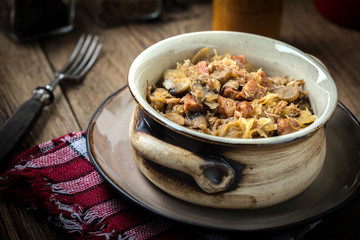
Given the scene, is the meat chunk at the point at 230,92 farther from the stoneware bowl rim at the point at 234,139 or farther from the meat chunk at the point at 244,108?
the stoneware bowl rim at the point at 234,139

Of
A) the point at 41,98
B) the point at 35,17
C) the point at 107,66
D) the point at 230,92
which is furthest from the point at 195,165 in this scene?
the point at 35,17

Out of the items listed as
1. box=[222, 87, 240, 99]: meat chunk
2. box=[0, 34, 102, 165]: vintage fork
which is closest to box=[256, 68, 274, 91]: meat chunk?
box=[222, 87, 240, 99]: meat chunk

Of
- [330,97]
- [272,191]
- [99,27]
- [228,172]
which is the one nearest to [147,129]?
[228,172]

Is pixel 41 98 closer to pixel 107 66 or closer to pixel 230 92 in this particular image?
pixel 107 66

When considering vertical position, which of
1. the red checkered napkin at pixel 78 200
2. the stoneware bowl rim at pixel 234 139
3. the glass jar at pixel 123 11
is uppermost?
the stoneware bowl rim at pixel 234 139

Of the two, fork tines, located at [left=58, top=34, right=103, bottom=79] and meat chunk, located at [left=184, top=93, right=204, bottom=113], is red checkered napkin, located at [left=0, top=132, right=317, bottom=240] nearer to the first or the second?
meat chunk, located at [left=184, top=93, right=204, bottom=113]

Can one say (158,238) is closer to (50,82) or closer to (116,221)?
(116,221)

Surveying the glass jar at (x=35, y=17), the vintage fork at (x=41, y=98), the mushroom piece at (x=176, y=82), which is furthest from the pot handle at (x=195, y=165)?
the glass jar at (x=35, y=17)
